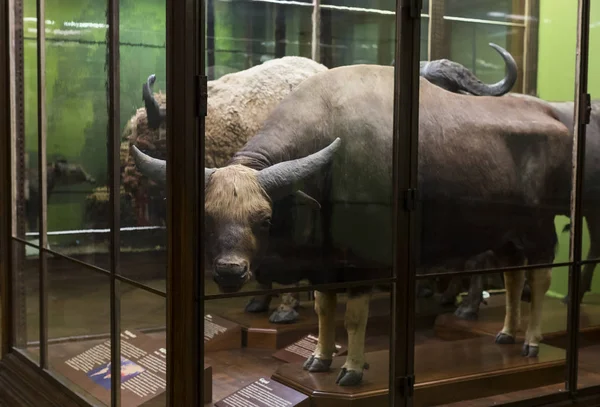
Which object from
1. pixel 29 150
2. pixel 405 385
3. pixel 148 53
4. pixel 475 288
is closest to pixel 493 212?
pixel 475 288

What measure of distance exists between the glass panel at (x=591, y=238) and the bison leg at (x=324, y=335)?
132 cm

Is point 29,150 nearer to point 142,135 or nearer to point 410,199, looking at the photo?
point 142,135

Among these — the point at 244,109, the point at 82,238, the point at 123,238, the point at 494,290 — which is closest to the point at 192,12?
the point at 244,109

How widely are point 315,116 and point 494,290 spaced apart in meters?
1.28

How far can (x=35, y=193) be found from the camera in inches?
168

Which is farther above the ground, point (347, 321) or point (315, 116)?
point (315, 116)

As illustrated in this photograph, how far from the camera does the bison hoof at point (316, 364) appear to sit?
10.7 ft

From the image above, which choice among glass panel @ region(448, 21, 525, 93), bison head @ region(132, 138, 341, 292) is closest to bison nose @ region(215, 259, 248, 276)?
bison head @ region(132, 138, 341, 292)

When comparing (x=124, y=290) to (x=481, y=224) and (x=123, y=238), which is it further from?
(x=481, y=224)

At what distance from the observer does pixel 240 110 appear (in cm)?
298

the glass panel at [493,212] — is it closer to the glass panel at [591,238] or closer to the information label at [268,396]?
the glass panel at [591,238]

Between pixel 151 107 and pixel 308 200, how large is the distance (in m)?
0.67

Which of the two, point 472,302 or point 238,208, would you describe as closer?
point 238,208

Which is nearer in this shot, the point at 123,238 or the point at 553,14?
the point at 123,238
